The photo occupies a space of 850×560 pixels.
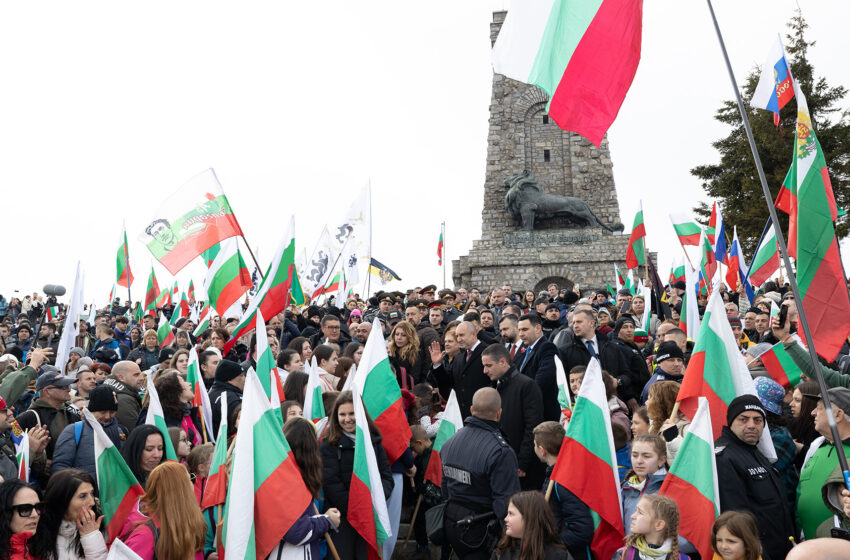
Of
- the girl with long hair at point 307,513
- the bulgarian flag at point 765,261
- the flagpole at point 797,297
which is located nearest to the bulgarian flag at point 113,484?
the girl with long hair at point 307,513

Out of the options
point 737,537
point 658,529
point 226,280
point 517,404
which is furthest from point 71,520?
point 226,280

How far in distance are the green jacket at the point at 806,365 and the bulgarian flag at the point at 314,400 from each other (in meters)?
3.73

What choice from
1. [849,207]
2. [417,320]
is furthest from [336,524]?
[849,207]

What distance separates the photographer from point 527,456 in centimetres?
586

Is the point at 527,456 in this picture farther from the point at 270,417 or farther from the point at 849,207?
the point at 849,207

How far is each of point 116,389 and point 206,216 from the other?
3625 mm

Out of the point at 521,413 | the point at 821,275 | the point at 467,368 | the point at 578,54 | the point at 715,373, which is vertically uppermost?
the point at 578,54

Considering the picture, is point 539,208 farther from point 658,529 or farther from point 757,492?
point 658,529

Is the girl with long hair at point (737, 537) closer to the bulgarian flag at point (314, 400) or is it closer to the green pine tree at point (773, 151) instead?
the bulgarian flag at point (314, 400)

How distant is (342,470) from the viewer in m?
5.26

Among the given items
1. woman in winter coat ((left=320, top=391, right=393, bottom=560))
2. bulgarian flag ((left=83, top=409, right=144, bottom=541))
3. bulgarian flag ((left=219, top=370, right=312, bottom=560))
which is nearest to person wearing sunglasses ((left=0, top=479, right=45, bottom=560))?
bulgarian flag ((left=83, top=409, right=144, bottom=541))

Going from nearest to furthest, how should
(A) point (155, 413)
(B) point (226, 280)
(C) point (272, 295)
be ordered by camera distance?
(A) point (155, 413) < (C) point (272, 295) < (B) point (226, 280)

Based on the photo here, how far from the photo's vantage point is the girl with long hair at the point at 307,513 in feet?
14.8

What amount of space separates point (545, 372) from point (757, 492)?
8.55 feet
